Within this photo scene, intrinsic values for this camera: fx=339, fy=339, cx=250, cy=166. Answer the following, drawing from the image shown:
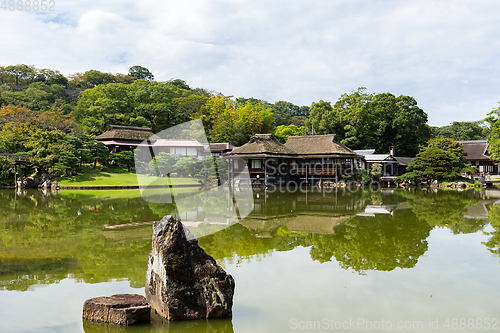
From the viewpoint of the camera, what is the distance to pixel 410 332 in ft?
14.9

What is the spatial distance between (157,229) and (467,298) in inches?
201

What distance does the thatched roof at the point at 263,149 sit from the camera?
28.4 m

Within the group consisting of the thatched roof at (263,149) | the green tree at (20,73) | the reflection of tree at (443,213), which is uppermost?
the green tree at (20,73)

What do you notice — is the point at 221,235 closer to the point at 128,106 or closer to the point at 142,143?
the point at 142,143

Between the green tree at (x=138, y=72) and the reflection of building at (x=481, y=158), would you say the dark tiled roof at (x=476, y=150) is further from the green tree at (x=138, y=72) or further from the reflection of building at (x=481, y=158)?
the green tree at (x=138, y=72)

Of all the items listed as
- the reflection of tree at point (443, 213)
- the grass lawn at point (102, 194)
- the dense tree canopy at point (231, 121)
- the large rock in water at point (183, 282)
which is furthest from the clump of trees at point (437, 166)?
the large rock in water at point (183, 282)

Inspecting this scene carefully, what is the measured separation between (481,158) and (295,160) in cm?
2395

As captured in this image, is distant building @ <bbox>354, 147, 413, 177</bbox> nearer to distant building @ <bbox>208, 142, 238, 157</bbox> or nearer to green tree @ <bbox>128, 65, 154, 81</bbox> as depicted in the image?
distant building @ <bbox>208, 142, 238, 157</bbox>

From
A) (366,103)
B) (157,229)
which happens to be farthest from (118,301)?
(366,103)

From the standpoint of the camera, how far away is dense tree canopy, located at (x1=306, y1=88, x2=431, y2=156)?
4228cm

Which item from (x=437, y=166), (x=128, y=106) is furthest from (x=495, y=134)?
(x=128, y=106)

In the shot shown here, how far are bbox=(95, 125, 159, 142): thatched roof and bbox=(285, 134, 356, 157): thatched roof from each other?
1770cm

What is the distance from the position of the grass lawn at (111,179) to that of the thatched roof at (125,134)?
19.8 ft

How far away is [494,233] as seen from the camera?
1042 cm
